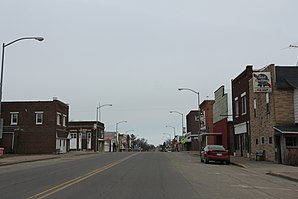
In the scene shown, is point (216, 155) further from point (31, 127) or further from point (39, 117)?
point (31, 127)

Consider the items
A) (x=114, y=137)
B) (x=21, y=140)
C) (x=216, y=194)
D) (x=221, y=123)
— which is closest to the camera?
(x=216, y=194)

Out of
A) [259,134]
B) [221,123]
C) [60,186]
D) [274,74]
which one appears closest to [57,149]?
[221,123]

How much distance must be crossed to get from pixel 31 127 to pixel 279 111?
3849cm

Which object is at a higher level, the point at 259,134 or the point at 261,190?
the point at 259,134

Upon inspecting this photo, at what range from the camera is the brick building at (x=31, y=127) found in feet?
189

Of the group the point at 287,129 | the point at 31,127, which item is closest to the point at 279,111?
the point at 287,129

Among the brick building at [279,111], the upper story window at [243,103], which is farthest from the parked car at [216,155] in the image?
the upper story window at [243,103]

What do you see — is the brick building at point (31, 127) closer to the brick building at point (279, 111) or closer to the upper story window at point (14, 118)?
the upper story window at point (14, 118)

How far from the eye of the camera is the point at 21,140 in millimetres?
58000

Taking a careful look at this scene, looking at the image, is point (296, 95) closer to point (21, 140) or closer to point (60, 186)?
point (60, 186)

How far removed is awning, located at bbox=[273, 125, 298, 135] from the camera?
2797 centimetres

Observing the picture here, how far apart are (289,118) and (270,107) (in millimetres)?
1669

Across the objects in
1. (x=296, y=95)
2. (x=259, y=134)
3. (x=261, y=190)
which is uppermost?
(x=296, y=95)

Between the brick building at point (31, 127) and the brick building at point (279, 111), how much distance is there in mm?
33736
